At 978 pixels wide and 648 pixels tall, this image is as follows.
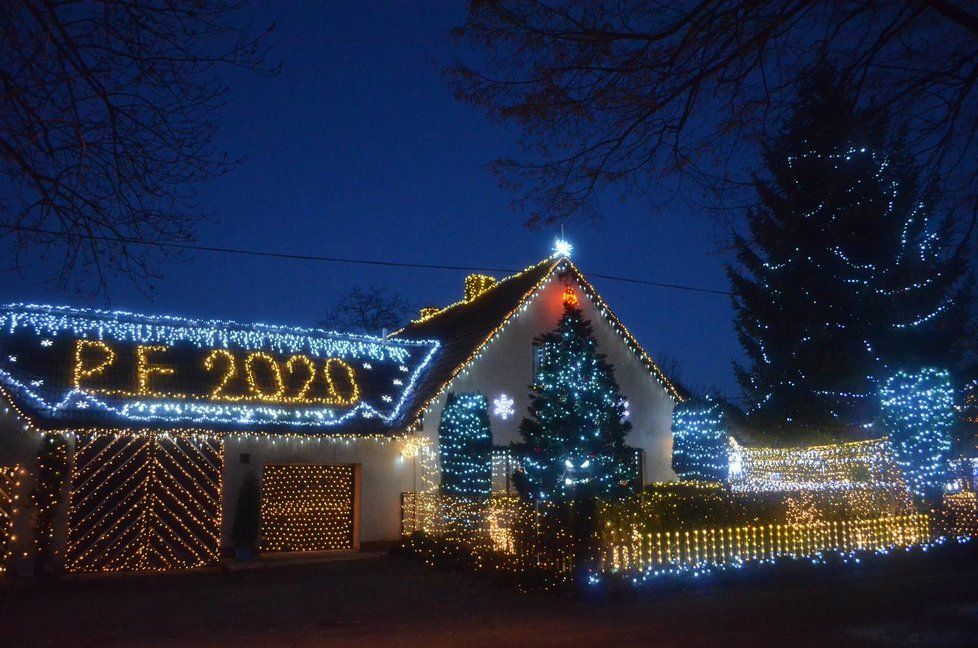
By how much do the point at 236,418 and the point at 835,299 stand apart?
18305mm

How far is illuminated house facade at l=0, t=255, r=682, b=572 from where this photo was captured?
51.9 ft

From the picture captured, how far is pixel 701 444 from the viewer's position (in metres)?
21.2

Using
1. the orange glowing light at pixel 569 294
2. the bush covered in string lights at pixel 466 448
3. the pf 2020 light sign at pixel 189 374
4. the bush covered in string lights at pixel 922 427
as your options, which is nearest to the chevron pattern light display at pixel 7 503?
the pf 2020 light sign at pixel 189 374

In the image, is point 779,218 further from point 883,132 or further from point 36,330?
point 36,330

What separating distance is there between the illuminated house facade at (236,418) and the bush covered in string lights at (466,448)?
1.39 metres

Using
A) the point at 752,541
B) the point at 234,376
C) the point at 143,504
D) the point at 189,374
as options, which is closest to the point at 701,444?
the point at 752,541

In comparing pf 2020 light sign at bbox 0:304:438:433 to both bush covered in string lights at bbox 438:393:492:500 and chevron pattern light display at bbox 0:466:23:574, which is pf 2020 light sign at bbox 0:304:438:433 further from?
bush covered in string lights at bbox 438:393:492:500

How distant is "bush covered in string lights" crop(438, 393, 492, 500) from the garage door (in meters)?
2.81

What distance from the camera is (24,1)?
618 centimetres

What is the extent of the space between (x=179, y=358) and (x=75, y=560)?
483cm

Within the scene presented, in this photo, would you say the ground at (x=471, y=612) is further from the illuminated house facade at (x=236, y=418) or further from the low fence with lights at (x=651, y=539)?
the illuminated house facade at (x=236, y=418)

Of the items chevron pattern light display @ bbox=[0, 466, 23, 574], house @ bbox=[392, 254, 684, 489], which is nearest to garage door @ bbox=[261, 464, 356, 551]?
house @ bbox=[392, 254, 684, 489]

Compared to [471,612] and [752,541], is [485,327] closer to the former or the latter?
[752,541]

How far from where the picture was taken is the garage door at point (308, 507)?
18766 mm
